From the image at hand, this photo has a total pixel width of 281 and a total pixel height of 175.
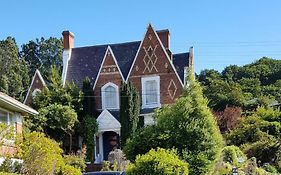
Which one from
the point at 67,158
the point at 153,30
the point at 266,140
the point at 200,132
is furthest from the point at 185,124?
the point at 153,30

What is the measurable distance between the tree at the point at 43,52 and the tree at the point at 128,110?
42.5 m

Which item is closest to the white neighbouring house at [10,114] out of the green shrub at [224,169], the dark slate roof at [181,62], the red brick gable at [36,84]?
the green shrub at [224,169]

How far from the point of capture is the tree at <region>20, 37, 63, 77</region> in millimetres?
77062

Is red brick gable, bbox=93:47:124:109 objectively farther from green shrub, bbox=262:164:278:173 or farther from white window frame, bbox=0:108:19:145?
white window frame, bbox=0:108:19:145

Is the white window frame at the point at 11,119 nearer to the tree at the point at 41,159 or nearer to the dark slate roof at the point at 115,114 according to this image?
the tree at the point at 41,159

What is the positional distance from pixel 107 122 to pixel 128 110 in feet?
6.35

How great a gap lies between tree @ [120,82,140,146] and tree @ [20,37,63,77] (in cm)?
4252

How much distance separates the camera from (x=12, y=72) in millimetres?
57031

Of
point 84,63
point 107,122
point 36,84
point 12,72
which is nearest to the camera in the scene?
point 107,122

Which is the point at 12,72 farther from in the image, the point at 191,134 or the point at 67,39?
the point at 191,134

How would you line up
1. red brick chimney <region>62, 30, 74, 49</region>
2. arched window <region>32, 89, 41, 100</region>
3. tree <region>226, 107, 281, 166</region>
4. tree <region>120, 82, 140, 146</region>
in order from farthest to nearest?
red brick chimney <region>62, 30, 74, 49</region> < arched window <region>32, 89, 41, 100</region> < tree <region>120, 82, 140, 146</region> < tree <region>226, 107, 281, 166</region>

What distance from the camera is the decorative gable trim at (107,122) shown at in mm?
36281

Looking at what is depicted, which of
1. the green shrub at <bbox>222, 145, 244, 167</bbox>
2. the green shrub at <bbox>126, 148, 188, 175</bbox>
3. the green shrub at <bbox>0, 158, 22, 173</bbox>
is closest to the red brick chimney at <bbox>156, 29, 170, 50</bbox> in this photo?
the green shrub at <bbox>222, 145, 244, 167</bbox>

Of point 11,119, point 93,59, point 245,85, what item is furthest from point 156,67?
point 245,85
